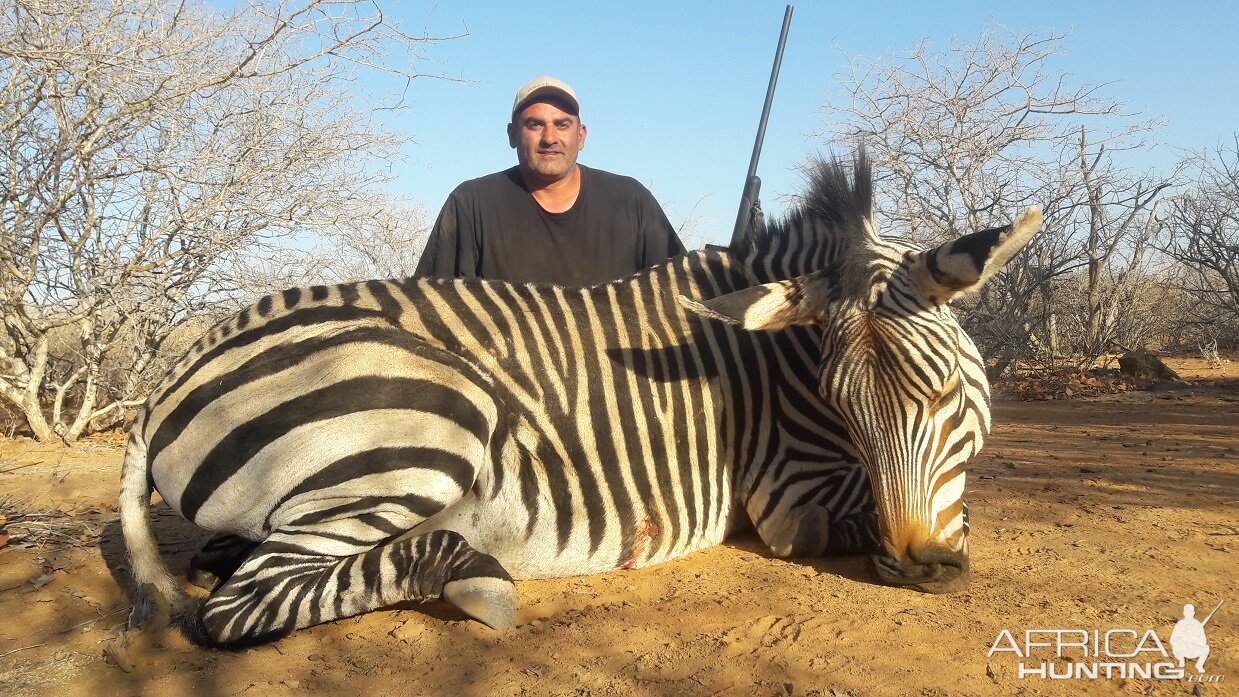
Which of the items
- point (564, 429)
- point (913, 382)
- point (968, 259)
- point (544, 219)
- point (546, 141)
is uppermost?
point (546, 141)

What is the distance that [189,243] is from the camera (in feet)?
23.7

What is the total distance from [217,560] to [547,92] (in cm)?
341

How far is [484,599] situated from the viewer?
111 inches

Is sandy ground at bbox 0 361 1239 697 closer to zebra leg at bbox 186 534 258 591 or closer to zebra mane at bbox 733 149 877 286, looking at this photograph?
zebra leg at bbox 186 534 258 591

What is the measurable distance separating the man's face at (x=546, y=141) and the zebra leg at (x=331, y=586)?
2.95 m

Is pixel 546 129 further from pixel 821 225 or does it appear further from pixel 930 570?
pixel 930 570

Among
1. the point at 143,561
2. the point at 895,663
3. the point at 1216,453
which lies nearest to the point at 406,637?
the point at 143,561

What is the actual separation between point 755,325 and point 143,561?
2549mm

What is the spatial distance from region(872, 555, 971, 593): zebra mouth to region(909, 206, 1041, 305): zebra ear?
0.98 metres

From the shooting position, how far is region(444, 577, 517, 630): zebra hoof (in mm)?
2826

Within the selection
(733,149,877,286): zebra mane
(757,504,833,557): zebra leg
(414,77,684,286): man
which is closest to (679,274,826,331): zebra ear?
(733,149,877,286): zebra mane

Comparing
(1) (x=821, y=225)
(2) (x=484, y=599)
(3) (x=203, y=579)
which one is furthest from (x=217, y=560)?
(1) (x=821, y=225)

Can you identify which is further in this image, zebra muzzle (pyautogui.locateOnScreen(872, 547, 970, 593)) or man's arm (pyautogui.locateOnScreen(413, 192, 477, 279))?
man's arm (pyautogui.locateOnScreen(413, 192, 477, 279))

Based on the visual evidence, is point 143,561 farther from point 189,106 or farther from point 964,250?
point 189,106
